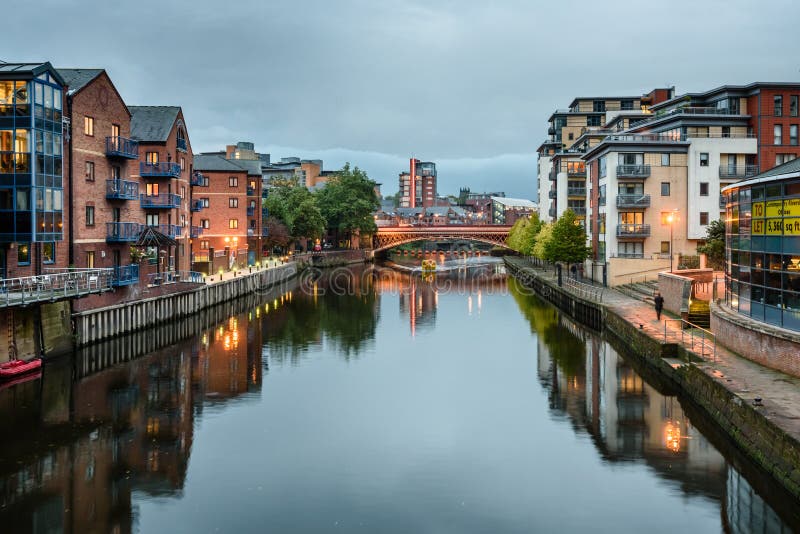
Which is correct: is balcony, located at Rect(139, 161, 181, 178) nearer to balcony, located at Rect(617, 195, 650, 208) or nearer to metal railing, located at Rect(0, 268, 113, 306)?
metal railing, located at Rect(0, 268, 113, 306)

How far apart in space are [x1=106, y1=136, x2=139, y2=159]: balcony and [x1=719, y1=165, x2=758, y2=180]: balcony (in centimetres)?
4812

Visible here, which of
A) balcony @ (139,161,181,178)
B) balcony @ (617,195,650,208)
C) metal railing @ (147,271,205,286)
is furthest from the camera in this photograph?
balcony @ (617,195,650,208)

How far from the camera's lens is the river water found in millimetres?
19938

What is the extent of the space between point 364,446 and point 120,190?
30.1 metres

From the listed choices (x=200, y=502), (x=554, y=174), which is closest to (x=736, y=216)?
(x=200, y=502)

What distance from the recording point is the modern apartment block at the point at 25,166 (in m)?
35.6

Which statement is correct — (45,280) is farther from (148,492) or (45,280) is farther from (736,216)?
(736,216)

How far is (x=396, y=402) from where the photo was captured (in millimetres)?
32812

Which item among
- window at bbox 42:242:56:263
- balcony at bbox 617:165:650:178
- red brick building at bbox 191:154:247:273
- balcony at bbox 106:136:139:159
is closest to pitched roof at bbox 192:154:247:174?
red brick building at bbox 191:154:247:273

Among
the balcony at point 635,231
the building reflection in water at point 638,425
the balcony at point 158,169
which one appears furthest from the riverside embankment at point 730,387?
the balcony at point 158,169

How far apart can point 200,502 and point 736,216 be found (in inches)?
1004

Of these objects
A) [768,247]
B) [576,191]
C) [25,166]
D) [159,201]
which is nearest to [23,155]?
[25,166]

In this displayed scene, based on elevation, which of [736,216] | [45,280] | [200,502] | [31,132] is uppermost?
[31,132]

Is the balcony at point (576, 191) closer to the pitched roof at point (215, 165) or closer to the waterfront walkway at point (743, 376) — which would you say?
the pitched roof at point (215, 165)
